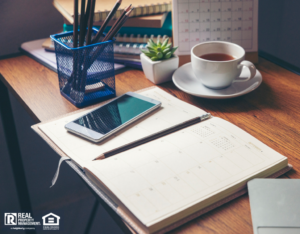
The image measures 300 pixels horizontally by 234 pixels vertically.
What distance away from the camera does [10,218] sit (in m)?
1.31

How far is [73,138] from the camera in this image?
59cm

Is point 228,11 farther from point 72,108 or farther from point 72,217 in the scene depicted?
point 72,217

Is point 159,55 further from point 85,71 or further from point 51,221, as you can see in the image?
point 51,221

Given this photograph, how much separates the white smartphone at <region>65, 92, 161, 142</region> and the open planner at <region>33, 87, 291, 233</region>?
0.05 feet

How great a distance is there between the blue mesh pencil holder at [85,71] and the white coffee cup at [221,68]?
213 mm

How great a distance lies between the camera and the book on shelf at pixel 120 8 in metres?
0.88

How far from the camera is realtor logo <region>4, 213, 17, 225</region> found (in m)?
1.29

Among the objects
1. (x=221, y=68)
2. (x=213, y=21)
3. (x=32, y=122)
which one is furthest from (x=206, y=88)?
(x=32, y=122)

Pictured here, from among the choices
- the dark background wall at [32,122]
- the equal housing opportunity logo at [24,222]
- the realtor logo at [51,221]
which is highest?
the dark background wall at [32,122]

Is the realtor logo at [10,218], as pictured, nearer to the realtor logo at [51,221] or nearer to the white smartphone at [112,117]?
the realtor logo at [51,221]

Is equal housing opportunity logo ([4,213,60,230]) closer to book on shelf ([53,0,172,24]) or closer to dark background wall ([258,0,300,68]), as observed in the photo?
book on shelf ([53,0,172,24])

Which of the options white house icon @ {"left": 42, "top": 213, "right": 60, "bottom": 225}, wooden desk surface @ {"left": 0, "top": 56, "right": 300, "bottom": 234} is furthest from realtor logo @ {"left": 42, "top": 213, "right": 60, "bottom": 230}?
wooden desk surface @ {"left": 0, "top": 56, "right": 300, "bottom": 234}

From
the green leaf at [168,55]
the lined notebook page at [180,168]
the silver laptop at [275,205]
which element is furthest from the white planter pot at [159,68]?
the silver laptop at [275,205]

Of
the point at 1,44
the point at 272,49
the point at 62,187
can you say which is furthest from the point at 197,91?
the point at 62,187
